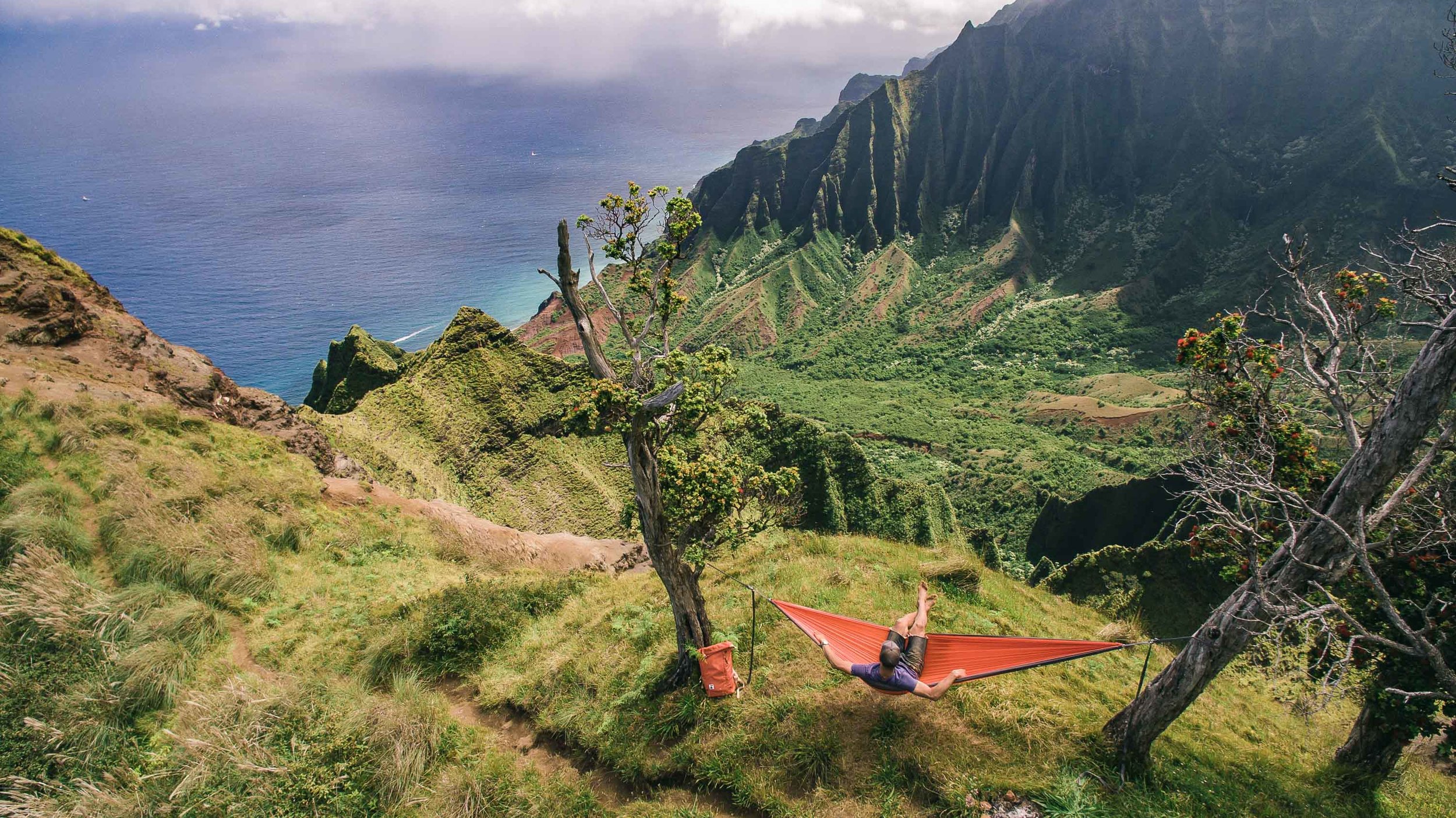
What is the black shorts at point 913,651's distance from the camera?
8969mm

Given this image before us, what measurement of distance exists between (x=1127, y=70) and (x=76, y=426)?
198m

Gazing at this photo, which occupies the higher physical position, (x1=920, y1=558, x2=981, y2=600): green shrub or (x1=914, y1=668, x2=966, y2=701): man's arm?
(x1=914, y1=668, x2=966, y2=701): man's arm

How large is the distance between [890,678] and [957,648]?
44.0 inches

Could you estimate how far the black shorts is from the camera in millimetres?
8969

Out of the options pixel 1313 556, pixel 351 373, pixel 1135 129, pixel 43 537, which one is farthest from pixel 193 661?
pixel 1135 129

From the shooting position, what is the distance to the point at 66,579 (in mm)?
10500

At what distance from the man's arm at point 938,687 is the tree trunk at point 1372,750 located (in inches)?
247

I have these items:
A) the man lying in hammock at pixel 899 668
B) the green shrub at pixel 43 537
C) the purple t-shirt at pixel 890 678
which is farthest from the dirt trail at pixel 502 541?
the purple t-shirt at pixel 890 678

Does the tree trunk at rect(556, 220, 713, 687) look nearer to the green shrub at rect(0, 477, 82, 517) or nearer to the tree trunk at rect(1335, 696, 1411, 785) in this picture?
the tree trunk at rect(1335, 696, 1411, 785)

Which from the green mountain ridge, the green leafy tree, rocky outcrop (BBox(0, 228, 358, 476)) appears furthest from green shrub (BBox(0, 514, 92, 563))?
the green mountain ridge

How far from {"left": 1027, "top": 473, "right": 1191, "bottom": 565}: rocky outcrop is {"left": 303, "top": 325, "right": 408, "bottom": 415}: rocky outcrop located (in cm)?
5037

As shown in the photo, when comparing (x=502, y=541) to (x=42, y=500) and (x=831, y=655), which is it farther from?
(x=831, y=655)

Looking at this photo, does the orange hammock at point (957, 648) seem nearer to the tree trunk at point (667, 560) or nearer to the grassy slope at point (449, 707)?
the grassy slope at point (449, 707)

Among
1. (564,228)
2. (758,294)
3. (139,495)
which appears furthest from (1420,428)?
(758,294)
